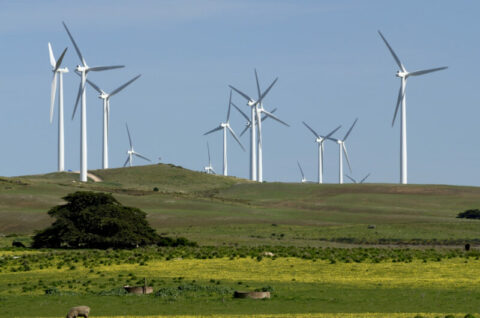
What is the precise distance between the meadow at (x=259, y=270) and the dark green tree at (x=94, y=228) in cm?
506

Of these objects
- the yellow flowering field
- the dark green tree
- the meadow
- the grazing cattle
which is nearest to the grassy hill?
the meadow

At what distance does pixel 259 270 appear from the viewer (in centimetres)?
6738

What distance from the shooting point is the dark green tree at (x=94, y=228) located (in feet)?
320

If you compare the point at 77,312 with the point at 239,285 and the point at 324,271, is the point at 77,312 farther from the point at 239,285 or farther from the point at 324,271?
the point at 324,271

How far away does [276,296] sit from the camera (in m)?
49.1

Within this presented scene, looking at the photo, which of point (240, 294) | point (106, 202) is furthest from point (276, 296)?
point (106, 202)

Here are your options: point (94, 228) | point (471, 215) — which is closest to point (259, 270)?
point (94, 228)

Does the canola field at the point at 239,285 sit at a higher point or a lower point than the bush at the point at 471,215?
lower

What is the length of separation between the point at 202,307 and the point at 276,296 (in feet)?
15.9

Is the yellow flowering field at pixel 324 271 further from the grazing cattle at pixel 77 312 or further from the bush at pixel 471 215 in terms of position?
the bush at pixel 471 215

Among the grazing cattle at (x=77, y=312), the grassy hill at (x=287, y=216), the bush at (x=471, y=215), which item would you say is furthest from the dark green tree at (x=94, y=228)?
the bush at (x=471, y=215)

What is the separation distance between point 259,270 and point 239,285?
1137 centimetres

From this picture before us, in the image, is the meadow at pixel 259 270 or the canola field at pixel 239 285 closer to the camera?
the canola field at pixel 239 285

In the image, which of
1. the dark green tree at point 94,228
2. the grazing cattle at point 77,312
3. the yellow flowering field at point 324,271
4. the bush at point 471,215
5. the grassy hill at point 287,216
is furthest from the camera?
the bush at point 471,215
